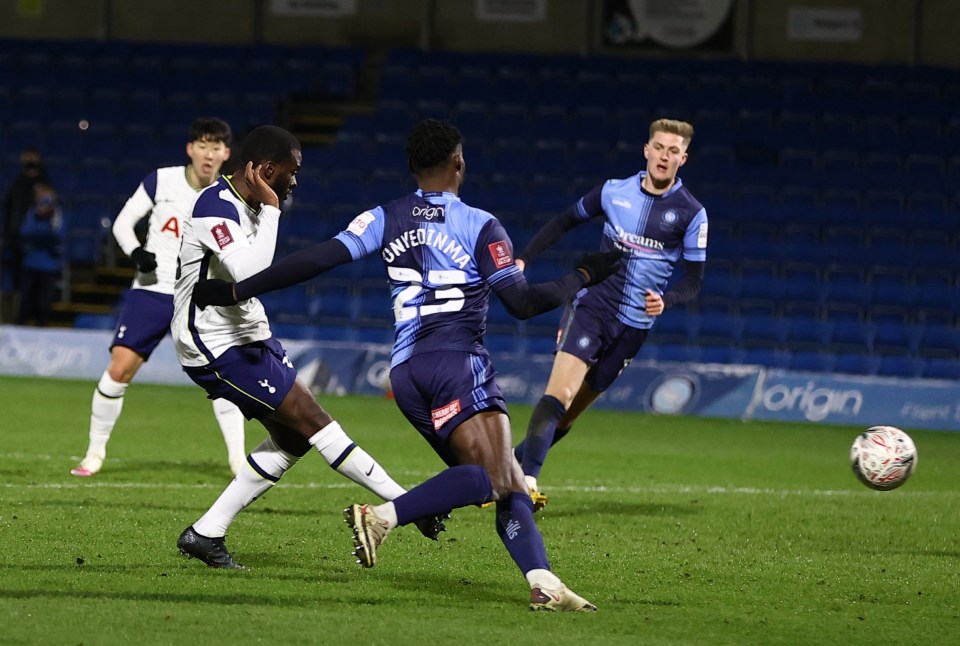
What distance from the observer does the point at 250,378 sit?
6.43m

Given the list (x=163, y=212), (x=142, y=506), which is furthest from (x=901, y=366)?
(x=142, y=506)

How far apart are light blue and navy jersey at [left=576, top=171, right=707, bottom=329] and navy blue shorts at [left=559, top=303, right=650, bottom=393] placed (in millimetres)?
69

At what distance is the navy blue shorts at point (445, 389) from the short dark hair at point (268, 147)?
48.9 inches

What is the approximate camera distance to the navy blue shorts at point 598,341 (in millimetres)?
8727

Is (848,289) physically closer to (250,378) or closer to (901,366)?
(901,366)

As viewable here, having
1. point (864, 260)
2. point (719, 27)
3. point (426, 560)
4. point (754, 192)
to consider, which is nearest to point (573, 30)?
point (719, 27)

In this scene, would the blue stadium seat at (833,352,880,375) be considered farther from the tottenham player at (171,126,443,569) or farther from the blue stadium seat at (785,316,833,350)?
the tottenham player at (171,126,443,569)

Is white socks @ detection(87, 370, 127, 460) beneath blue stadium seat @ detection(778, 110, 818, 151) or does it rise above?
beneath

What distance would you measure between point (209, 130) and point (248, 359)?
3169mm

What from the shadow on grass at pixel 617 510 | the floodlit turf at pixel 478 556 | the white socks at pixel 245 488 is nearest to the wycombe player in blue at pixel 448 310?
the floodlit turf at pixel 478 556

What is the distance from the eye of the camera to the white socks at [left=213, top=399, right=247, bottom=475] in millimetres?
9664

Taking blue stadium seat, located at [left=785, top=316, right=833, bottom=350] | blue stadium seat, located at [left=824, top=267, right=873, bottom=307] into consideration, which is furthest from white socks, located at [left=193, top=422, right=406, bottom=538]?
blue stadium seat, located at [left=824, top=267, right=873, bottom=307]

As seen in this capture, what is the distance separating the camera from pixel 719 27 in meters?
24.8

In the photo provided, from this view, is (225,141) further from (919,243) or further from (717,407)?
(919,243)
